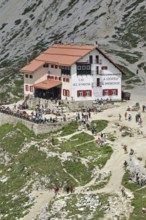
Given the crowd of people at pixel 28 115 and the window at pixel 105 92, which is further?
the window at pixel 105 92

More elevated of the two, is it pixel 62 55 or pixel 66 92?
pixel 62 55

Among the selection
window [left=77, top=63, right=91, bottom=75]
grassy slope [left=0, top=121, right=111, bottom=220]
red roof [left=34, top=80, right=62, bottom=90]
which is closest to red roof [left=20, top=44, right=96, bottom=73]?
window [left=77, top=63, right=91, bottom=75]

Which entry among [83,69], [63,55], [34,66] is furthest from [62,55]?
[34,66]

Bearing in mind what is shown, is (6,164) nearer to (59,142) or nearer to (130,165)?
(59,142)

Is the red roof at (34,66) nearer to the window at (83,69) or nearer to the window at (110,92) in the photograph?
the window at (83,69)

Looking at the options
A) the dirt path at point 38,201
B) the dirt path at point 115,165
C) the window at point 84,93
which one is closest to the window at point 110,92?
the window at point 84,93

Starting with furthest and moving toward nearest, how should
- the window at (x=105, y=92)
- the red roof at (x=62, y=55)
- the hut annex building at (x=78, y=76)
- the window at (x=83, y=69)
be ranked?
the window at (x=105, y=92), the hut annex building at (x=78, y=76), the red roof at (x=62, y=55), the window at (x=83, y=69)

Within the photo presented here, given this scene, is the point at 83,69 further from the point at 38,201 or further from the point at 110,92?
the point at 38,201
